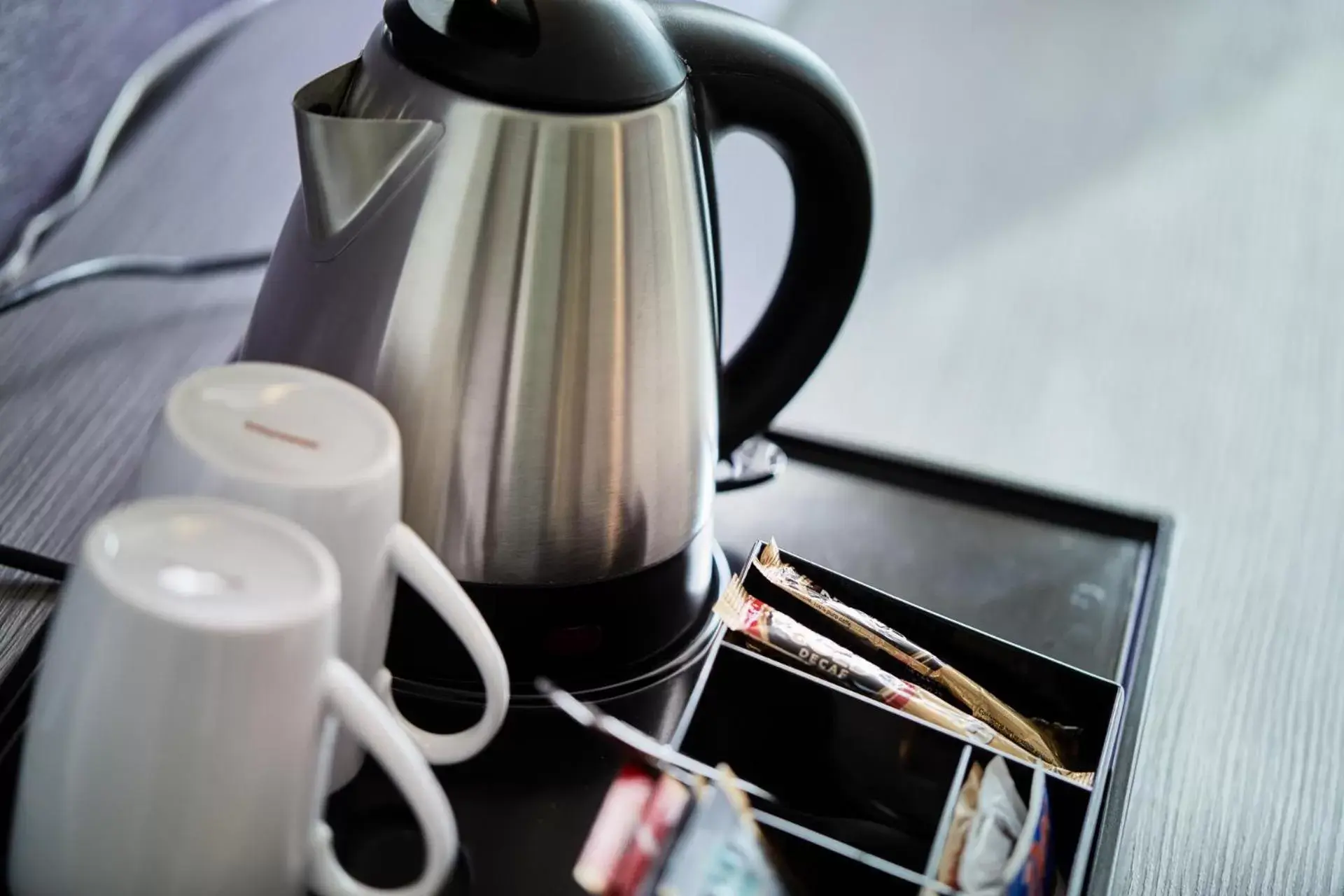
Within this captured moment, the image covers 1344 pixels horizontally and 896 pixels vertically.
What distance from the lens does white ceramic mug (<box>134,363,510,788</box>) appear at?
36cm

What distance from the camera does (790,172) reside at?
52cm

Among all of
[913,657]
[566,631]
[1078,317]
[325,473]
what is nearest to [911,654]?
[913,657]

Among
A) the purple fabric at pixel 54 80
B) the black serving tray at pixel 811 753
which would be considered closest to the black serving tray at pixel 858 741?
the black serving tray at pixel 811 753

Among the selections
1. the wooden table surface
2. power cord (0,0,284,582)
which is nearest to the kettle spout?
the wooden table surface

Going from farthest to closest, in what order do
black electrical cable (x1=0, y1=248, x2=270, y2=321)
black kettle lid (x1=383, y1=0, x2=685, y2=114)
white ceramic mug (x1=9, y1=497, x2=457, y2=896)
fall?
black electrical cable (x1=0, y1=248, x2=270, y2=321), black kettle lid (x1=383, y1=0, x2=685, y2=114), white ceramic mug (x1=9, y1=497, x2=457, y2=896)

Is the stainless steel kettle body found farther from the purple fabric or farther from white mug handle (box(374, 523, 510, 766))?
the purple fabric

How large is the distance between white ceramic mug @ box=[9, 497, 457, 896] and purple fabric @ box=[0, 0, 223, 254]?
52 cm

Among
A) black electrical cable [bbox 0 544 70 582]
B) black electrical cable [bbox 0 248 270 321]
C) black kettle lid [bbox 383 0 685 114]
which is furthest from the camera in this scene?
black electrical cable [bbox 0 248 270 321]

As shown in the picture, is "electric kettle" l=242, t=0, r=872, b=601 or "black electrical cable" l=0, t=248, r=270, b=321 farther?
"black electrical cable" l=0, t=248, r=270, b=321

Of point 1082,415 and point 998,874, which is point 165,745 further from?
point 1082,415

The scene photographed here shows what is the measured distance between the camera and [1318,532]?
0.74m

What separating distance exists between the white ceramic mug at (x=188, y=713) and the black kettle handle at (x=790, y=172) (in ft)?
0.76

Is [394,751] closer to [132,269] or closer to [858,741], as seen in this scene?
[858,741]

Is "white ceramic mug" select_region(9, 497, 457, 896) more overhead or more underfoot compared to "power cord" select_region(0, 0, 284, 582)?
more underfoot
